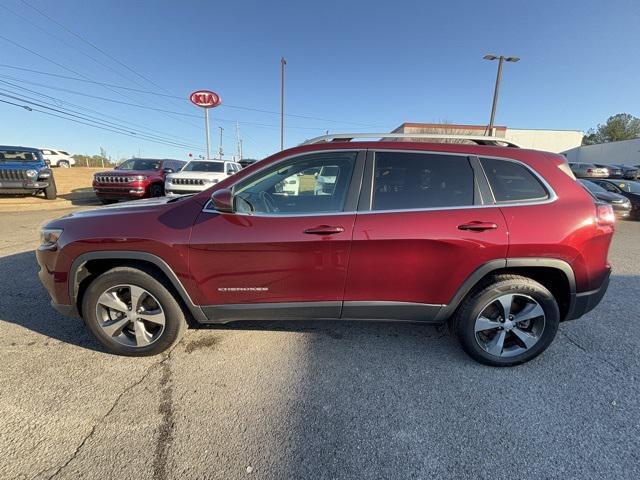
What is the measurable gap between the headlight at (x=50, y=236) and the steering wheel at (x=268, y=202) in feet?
5.38

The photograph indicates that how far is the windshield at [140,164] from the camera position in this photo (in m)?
12.7

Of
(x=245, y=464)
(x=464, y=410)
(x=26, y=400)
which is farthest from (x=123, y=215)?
(x=464, y=410)

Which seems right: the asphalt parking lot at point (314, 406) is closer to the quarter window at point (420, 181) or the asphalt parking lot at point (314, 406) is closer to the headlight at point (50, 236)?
the headlight at point (50, 236)

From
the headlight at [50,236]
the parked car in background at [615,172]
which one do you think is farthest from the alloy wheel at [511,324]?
the parked car in background at [615,172]

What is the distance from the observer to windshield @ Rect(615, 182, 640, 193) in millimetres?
11141

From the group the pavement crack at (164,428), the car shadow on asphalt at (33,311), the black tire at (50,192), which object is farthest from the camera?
the black tire at (50,192)

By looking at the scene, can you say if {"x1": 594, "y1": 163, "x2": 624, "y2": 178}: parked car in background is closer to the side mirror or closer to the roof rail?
the roof rail

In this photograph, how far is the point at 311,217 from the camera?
2.33 meters

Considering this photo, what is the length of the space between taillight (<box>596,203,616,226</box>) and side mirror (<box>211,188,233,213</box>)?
2.75 metres

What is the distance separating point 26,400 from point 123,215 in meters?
1.41

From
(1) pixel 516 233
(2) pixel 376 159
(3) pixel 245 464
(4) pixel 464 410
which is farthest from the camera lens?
(2) pixel 376 159

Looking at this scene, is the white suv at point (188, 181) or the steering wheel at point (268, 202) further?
the white suv at point (188, 181)

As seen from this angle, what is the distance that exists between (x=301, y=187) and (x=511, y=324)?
2.07 meters

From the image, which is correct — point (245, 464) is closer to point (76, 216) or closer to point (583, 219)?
point (76, 216)
